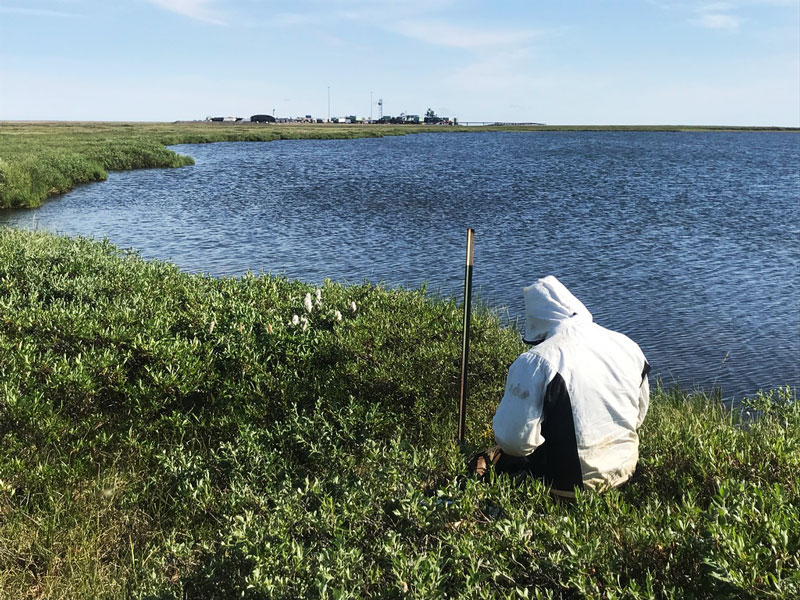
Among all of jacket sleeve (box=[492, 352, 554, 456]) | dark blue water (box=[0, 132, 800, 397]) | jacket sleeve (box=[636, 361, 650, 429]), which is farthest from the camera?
dark blue water (box=[0, 132, 800, 397])

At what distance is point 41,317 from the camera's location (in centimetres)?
744

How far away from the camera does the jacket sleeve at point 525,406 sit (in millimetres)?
4363

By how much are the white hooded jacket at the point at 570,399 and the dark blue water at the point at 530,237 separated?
27.2 ft

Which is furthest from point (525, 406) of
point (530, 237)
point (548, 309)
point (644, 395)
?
point (530, 237)

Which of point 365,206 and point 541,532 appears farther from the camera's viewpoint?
point 365,206

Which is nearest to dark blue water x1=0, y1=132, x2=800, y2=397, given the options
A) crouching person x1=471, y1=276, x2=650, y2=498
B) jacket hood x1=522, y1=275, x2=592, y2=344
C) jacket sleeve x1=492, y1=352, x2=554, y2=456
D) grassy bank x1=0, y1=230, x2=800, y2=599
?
grassy bank x1=0, y1=230, x2=800, y2=599

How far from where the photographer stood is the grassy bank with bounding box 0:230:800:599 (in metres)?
3.60

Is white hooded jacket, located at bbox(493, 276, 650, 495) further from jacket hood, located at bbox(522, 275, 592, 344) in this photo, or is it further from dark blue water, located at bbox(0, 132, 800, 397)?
dark blue water, located at bbox(0, 132, 800, 397)

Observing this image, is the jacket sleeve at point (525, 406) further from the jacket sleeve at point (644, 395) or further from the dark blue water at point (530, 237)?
the dark blue water at point (530, 237)

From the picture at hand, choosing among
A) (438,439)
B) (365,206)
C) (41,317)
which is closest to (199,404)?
(41,317)

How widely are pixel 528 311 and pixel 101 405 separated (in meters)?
4.57

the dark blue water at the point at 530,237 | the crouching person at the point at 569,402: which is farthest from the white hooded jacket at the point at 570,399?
the dark blue water at the point at 530,237

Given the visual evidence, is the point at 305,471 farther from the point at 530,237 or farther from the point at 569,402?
the point at 530,237

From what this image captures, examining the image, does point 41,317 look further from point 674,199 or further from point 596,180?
point 596,180
